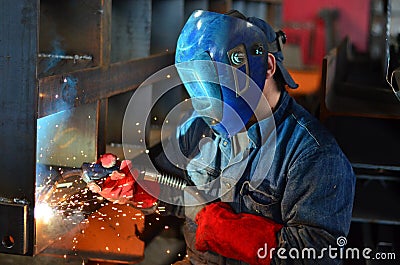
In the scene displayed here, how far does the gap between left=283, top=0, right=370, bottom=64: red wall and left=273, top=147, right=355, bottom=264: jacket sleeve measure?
735cm

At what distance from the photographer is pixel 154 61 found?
270 cm

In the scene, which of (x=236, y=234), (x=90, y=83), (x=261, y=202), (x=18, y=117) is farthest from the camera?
(x=90, y=83)

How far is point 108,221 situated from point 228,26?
962 mm

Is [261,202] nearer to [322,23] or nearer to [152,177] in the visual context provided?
[152,177]

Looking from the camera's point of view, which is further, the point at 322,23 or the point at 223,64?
the point at 322,23

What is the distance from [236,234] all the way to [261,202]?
0.17 m

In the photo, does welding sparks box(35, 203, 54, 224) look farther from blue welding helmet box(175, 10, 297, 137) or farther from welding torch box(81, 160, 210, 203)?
blue welding helmet box(175, 10, 297, 137)

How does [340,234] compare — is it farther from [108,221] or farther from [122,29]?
[122,29]

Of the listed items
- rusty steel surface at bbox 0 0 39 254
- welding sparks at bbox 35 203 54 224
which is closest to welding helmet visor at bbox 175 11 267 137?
rusty steel surface at bbox 0 0 39 254

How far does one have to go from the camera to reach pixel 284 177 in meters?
1.85

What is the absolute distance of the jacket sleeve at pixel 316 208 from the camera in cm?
173

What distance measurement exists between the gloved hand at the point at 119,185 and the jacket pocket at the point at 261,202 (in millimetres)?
316

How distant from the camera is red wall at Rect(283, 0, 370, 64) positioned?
9.22 metres

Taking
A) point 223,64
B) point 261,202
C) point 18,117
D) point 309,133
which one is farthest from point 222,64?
point 18,117
